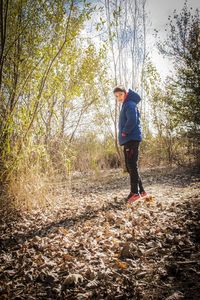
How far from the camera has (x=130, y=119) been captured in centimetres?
429

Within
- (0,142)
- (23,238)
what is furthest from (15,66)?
(23,238)

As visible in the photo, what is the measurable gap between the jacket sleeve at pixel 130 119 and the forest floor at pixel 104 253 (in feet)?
4.67

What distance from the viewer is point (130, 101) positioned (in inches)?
175

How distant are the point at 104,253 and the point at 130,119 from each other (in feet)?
8.15

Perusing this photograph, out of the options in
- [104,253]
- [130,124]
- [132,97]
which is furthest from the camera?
[132,97]

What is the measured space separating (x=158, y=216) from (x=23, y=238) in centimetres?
202

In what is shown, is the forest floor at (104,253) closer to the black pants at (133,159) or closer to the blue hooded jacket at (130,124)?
the black pants at (133,159)

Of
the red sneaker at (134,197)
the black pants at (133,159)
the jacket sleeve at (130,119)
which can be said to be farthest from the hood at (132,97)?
the red sneaker at (134,197)

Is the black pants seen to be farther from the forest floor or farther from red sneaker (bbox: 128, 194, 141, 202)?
the forest floor

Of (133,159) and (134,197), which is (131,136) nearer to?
(133,159)

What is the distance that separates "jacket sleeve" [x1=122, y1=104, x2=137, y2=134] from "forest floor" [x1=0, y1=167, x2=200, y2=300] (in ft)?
4.67

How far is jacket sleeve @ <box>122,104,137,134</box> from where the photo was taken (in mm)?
4273

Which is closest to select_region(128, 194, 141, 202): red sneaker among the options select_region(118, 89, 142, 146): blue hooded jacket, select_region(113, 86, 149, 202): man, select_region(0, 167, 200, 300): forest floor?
select_region(113, 86, 149, 202): man

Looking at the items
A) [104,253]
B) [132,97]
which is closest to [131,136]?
[132,97]
